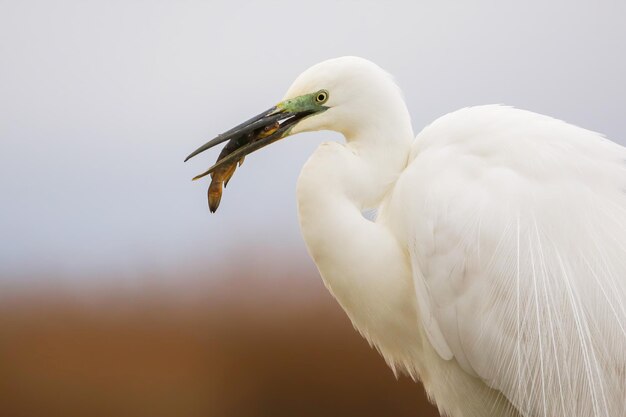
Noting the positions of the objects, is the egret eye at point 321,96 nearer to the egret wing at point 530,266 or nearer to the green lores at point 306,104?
the green lores at point 306,104

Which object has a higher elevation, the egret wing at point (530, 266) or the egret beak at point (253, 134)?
the egret beak at point (253, 134)

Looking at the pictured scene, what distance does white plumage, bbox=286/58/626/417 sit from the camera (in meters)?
1.13

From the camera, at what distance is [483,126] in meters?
1.25

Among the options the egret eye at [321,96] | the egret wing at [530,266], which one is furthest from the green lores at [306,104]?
the egret wing at [530,266]

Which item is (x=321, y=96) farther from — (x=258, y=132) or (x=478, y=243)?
(x=478, y=243)

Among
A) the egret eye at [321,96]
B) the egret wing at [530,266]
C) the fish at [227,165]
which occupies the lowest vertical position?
the egret wing at [530,266]

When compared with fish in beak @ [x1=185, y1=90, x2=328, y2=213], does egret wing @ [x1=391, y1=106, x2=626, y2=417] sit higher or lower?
lower

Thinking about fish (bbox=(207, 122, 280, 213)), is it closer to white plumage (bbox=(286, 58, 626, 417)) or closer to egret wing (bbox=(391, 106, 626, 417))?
white plumage (bbox=(286, 58, 626, 417))

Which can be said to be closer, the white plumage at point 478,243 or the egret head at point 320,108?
the white plumage at point 478,243

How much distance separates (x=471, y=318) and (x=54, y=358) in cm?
199

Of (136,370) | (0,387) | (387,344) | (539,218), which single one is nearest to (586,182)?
(539,218)

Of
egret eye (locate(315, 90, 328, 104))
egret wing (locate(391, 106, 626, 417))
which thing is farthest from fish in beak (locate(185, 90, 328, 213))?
egret wing (locate(391, 106, 626, 417))

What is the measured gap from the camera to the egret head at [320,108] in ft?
4.23

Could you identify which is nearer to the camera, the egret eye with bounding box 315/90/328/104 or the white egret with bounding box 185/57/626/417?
the white egret with bounding box 185/57/626/417
